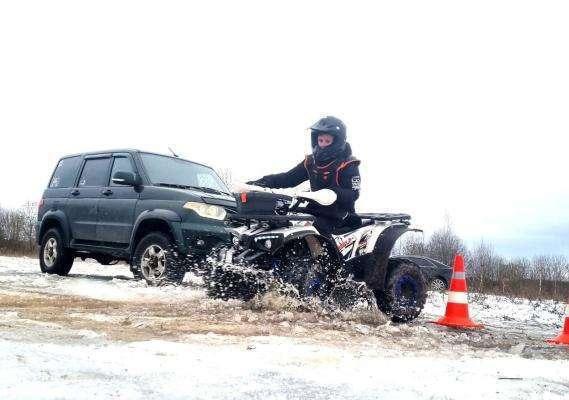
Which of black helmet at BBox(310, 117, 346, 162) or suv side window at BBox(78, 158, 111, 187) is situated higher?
black helmet at BBox(310, 117, 346, 162)

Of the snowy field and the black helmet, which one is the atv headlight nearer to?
the black helmet

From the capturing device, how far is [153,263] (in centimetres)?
805

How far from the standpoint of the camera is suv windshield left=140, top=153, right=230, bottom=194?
8914mm

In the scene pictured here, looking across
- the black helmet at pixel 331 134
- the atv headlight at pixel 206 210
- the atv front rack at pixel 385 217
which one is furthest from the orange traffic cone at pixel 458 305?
the atv headlight at pixel 206 210

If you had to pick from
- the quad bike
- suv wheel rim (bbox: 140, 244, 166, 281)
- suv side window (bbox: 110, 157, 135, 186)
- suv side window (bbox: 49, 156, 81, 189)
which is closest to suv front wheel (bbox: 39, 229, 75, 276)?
suv side window (bbox: 49, 156, 81, 189)

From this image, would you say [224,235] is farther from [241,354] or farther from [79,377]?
[79,377]

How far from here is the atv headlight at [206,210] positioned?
26.3 feet

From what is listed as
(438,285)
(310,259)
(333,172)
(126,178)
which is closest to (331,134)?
(333,172)

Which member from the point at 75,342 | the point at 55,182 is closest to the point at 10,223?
the point at 55,182

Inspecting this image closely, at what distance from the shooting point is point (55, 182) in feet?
35.0

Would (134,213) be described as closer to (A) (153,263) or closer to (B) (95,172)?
(A) (153,263)

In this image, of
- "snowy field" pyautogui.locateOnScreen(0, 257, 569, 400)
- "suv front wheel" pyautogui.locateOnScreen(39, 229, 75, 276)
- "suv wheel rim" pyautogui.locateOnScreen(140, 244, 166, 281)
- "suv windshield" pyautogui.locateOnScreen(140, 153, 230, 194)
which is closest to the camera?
"snowy field" pyautogui.locateOnScreen(0, 257, 569, 400)

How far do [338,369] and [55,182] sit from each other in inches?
338

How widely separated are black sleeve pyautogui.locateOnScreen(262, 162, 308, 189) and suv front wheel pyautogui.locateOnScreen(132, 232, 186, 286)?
1.70 meters
